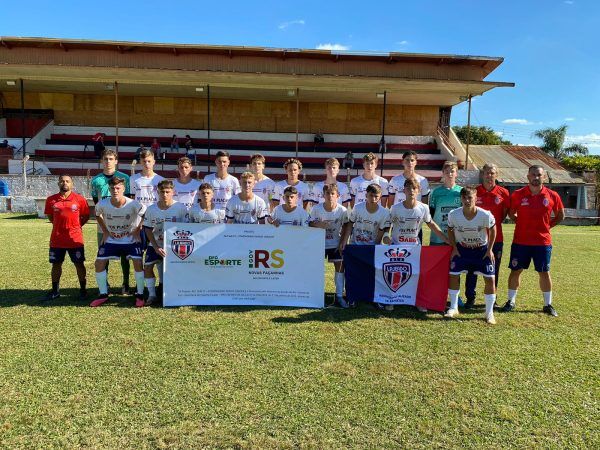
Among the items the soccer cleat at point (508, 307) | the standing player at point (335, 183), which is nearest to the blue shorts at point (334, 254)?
the standing player at point (335, 183)

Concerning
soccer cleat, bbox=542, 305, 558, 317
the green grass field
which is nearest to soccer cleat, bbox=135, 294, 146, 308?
the green grass field

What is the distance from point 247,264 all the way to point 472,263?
9.90 ft

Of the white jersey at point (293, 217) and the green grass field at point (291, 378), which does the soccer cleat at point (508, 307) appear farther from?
the white jersey at point (293, 217)

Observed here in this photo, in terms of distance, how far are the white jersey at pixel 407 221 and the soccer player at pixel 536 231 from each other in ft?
4.55

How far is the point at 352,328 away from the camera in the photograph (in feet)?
15.9

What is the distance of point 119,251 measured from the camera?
5805mm

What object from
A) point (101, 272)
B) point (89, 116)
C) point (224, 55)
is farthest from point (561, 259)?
point (89, 116)

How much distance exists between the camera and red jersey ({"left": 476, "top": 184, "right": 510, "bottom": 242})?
5930mm

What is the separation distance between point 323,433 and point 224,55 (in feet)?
76.8

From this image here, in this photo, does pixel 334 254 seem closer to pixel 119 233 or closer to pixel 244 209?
pixel 244 209

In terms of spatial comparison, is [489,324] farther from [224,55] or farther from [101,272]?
[224,55]

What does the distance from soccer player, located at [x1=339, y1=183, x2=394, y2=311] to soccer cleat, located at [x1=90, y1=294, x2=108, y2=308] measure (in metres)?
3.35

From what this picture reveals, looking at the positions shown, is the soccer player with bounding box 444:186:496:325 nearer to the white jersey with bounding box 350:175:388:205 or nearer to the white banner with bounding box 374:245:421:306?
the white banner with bounding box 374:245:421:306

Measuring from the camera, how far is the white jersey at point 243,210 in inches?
234
